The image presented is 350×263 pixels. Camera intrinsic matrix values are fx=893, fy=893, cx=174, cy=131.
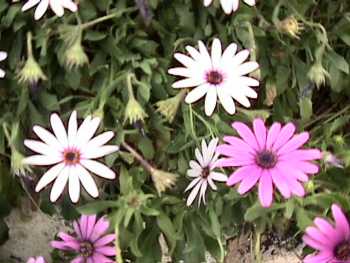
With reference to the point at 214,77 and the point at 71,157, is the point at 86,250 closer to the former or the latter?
the point at 71,157

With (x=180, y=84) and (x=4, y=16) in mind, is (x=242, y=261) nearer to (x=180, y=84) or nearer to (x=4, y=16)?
(x=180, y=84)

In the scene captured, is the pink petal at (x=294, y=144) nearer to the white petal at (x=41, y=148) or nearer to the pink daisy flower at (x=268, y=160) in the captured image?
the pink daisy flower at (x=268, y=160)

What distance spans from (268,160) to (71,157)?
0.74 ft

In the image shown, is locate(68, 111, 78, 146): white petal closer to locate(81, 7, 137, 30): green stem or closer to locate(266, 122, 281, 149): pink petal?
locate(81, 7, 137, 30): green stem

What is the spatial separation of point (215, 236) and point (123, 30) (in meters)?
0.28

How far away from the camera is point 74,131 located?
3.39 ft

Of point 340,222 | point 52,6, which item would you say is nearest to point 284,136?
point 340,222

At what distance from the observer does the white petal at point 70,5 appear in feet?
3.44

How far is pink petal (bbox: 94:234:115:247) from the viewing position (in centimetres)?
105

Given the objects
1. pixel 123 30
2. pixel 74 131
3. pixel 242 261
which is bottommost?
pixel 242 261

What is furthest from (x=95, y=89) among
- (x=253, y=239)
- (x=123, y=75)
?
(x=253, y=239)

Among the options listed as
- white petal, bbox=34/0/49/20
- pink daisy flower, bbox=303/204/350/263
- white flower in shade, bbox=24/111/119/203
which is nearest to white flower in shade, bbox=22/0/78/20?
white petal, bbox=34/0/49/20

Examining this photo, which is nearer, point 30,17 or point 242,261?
point 30,17

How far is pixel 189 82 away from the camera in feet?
3.43
